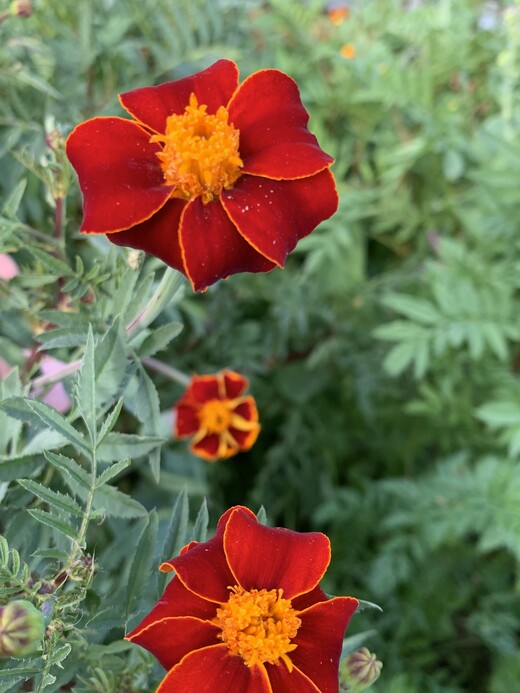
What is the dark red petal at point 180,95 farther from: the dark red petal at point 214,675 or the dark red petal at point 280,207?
the dark red petal at point 214,675

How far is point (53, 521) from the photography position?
0.46 m

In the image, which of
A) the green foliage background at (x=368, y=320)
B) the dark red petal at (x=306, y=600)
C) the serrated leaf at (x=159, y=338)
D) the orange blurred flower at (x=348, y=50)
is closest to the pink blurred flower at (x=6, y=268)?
the green foliage background at (x=368, y=320)

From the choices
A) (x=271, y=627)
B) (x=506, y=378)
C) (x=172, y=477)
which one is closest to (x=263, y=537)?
(x=271, y=627)

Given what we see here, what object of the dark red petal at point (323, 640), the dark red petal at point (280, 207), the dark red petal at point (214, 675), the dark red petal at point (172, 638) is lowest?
the dark red petal at point (323, 640)

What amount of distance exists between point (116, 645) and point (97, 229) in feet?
0.93

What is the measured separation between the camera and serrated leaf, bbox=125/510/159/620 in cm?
54

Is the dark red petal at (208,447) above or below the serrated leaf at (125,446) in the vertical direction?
below

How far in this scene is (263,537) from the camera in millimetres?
477

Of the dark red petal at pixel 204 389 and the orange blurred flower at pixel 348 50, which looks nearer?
→ the dark red petal at pixel 204 389

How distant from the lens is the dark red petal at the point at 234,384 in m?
1.04

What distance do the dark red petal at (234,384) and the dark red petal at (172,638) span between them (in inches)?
23.3

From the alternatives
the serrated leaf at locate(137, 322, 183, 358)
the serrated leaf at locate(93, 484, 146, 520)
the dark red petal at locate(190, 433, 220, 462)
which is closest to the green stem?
the serrated leaf at locate(137, 322, 183, 358)

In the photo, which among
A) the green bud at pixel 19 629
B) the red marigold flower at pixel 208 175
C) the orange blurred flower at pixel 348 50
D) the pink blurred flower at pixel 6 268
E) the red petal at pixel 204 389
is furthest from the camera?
the orange blurred flower at pixel 348 50

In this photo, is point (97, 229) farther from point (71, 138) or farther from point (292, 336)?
point (292, 336)
